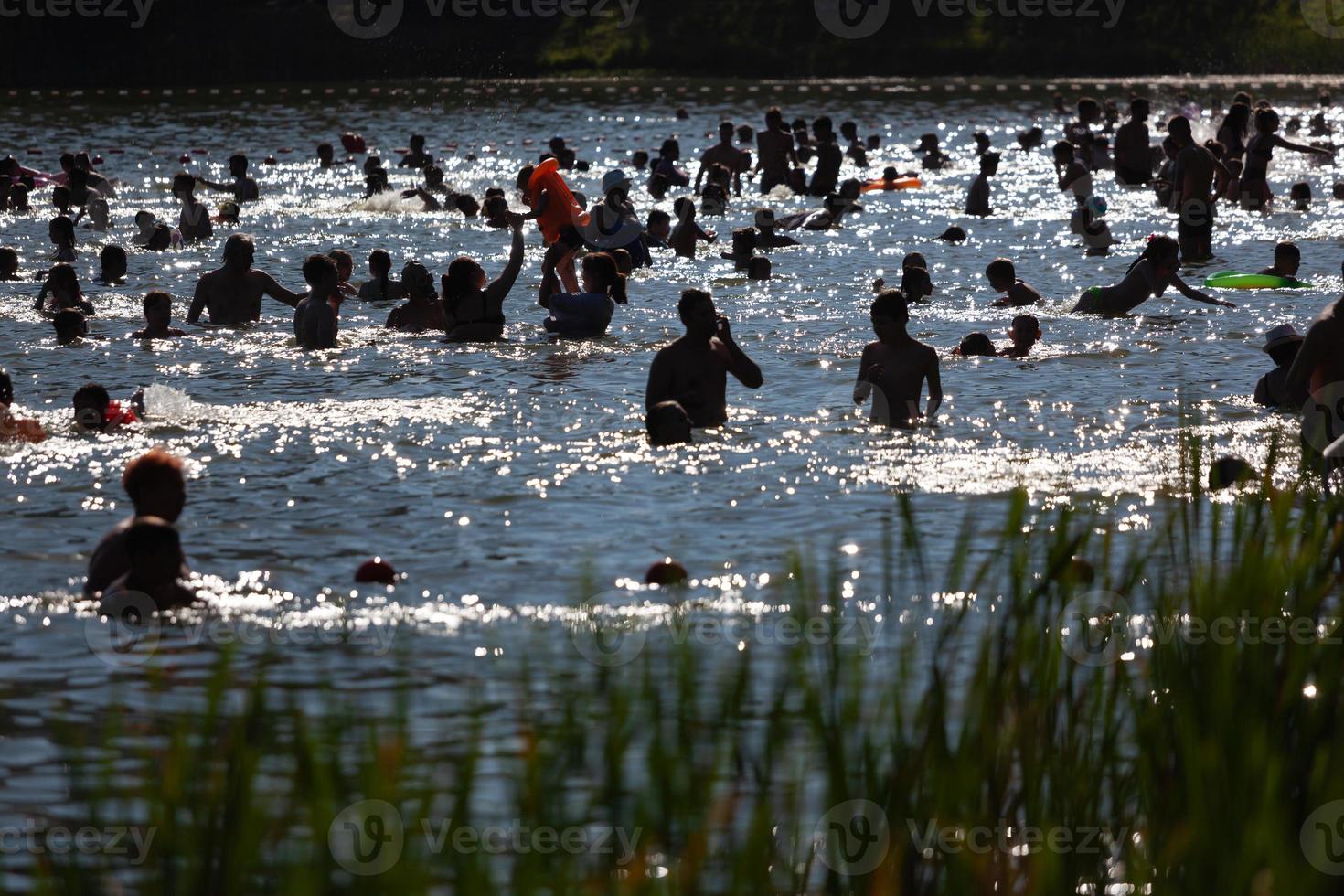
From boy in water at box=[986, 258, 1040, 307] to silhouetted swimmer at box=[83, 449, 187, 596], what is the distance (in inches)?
533

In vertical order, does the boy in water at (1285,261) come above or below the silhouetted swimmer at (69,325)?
above

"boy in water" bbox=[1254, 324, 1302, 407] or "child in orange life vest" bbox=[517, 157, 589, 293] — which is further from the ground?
"child in orange life vest" bbox=[517, 157, 589, 293]

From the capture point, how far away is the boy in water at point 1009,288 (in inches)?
838

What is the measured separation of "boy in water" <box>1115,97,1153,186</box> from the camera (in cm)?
3372

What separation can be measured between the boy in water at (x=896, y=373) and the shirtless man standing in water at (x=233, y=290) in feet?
25.8

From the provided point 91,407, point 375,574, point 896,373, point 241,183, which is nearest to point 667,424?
point 896,373

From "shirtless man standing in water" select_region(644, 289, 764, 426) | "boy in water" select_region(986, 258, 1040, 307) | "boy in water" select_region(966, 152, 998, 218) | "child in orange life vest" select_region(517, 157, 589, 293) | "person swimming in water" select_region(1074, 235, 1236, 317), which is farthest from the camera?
"boy in water" select_region(966, 152, 998, 218)

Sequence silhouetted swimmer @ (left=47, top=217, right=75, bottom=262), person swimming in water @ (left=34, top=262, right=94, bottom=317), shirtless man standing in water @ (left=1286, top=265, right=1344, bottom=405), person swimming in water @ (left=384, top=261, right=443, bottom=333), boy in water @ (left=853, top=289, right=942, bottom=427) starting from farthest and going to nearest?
silhouetted swimmer @ (left=47, top=217, right=75, bottom=262) → person swimming in water @ (left=34, top=262, right=94, bottom=317) → person swimming in water @ (left=384, top=261, right=443, bottom=333) → boy in water @ (left=853, top=289, right=942, bottom=427) → shirtless man standing in water @ (left=1286, top=265, right=1344, bottom=405)

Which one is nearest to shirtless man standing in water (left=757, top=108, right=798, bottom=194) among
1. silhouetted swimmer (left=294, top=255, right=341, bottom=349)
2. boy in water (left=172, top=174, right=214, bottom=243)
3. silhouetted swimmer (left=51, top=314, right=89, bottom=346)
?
boy in water (left=172, top=174, right=214, bottom=243)

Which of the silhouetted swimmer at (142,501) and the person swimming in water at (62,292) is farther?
the person swimming in water at (62,292)

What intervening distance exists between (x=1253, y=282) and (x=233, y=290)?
11435 millimetres

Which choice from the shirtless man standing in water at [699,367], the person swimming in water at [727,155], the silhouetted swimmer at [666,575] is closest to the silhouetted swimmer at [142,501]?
the silhouetted swimmer at [666,575]

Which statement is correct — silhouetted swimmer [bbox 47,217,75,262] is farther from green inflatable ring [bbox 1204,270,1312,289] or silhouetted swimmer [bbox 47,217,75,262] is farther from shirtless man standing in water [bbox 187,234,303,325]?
green inflatable ring [bbox 1204,270,1312,289]

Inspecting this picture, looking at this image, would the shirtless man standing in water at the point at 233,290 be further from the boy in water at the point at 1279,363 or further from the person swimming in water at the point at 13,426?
the boy in water at the point at 1279,363
